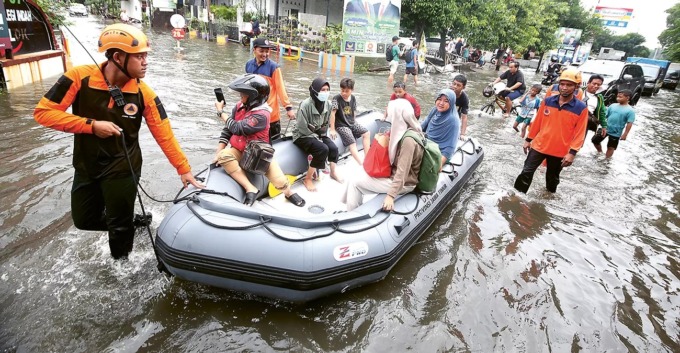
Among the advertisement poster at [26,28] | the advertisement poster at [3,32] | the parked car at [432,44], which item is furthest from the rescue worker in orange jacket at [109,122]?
the parked car at [432,44]

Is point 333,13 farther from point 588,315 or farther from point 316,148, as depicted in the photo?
point 588,315

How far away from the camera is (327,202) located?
14.8ft

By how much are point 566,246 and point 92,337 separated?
456cm

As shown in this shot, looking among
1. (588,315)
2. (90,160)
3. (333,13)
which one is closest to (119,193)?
(90,160)

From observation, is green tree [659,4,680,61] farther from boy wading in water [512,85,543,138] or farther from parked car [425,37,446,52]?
boy wading in water [512,85,543,138]

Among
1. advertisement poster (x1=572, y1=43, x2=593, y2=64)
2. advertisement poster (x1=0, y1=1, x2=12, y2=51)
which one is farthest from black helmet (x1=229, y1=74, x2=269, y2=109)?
advertisement poster (x1=572, y1=43, x2=593, y2=64)

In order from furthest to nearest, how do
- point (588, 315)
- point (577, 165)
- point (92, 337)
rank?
point (577, 165) → point (588, 315) → point (92, 337)

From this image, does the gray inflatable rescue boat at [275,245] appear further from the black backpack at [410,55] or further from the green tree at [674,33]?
the green tree at [674,33]

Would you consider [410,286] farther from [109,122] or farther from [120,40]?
[120,40]

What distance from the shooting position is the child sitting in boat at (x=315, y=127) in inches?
175

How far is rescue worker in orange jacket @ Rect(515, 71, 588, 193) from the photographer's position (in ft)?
14.4

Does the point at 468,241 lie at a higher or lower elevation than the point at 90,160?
lower

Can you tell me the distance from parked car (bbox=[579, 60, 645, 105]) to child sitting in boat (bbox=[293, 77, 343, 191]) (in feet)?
36.2

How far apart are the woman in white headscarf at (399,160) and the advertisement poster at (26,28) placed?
8357 millimetres
